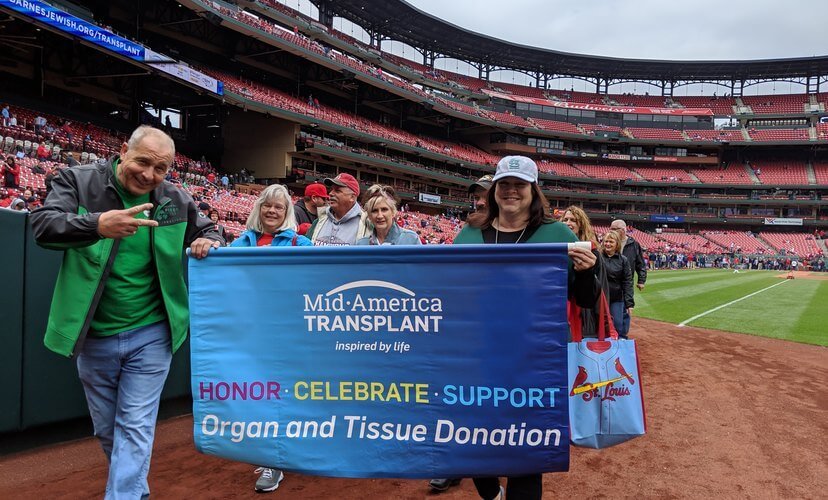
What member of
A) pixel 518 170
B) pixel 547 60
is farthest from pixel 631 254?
pixel 547 60

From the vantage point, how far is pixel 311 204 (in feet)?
18.3

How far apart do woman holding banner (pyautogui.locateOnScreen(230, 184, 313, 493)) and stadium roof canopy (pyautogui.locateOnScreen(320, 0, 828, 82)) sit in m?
45.7

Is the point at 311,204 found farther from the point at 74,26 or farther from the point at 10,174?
the point at 74,26

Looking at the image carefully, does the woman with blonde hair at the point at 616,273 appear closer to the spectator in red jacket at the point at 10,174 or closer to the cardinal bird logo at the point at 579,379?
the cardinal bird logo at the point at 579,379

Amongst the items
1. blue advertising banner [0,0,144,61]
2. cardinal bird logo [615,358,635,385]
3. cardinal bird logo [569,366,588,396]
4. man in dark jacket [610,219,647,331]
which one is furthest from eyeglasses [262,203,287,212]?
blue advertising banner [0,0,144,61]

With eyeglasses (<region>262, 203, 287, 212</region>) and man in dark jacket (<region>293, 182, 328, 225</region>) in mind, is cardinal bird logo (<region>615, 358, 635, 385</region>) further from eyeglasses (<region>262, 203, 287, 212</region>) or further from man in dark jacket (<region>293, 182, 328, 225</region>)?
man in dark jacket (<region>293, 182, 328, 225</region>)

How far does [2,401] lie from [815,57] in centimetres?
7573

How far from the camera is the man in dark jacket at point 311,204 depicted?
17.8 feet

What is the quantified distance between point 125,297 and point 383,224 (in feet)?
7.34

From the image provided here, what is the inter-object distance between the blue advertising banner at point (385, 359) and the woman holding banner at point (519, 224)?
11.2 inches

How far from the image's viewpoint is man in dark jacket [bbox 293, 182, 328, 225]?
5.41 m

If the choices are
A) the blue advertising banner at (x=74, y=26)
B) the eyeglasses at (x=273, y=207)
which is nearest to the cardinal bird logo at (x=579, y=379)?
the eyeglasses at (x=273, y=207)

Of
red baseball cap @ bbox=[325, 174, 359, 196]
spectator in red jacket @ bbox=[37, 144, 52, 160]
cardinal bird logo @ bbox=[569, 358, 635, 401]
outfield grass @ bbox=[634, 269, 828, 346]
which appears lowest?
outfield grass @ bbox=[634, 269, 828, 346]

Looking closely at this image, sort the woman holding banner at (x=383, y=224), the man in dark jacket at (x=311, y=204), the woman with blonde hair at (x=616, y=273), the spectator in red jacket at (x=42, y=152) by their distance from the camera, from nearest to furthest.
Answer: the woman holding banner at (x=383, y=224) → the man in dark jacket at (x=311, y=204) → the woman with blonde hair at (x=616, y=273) → the spectator in red jacket at (x=42, y=152)
